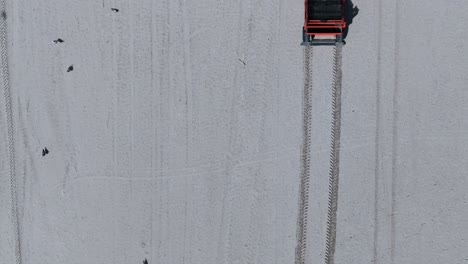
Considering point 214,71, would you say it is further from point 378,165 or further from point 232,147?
point 378,165

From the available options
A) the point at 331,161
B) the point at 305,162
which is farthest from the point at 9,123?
the point at 331,161

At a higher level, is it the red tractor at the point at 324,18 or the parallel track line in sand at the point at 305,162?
the red tractor at the point at 324,18

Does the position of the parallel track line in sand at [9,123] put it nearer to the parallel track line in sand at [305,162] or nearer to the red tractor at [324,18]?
the parallel track line in sand at [305,162]

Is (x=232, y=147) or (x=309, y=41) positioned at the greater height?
(x=309, y=41)

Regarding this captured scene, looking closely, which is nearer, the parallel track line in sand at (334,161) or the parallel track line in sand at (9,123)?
the parallel track line in sand at (334,161)

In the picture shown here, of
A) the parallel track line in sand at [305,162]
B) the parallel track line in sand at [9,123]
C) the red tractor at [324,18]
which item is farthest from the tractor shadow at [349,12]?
the parallel track line in sand at [9,123]

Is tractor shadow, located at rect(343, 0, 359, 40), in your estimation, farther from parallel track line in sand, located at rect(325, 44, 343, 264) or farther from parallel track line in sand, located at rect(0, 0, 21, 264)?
parallel track line in sand, located at rect(0, 0, 21, 264)

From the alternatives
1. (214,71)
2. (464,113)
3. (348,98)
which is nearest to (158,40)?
(214,71)

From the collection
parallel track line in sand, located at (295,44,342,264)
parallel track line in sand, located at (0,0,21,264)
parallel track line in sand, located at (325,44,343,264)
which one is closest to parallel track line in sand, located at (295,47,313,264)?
parallel track line in sand, located at (295,44,342,264)

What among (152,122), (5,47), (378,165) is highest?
(5,47)
